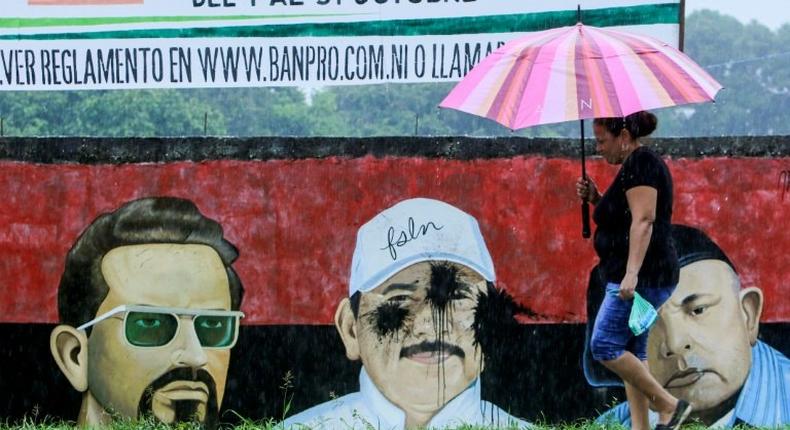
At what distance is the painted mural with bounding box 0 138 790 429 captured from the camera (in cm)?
693

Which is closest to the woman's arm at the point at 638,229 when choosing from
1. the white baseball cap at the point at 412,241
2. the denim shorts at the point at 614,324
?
the denim shorts at the point at 614,324

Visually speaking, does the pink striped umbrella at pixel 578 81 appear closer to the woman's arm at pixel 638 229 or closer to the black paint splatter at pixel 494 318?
the woman's arm at pixel 638 229

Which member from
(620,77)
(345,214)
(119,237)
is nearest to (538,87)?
(620,77)

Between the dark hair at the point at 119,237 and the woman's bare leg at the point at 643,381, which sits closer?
the woman's bare leg at the point at 643,381

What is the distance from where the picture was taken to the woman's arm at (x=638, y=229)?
222 inches

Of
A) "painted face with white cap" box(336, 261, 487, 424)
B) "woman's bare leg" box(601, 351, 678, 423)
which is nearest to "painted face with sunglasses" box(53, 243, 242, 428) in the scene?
"painted face with white cap" box(336, 261, 487, 424)

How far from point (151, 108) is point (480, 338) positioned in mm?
10905

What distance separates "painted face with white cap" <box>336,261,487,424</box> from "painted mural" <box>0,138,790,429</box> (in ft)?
0.04

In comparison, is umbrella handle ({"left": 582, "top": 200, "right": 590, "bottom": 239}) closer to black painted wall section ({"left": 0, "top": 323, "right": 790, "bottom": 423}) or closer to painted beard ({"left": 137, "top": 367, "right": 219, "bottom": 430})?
black painted wall section ({"left": 0, "top": 323, "right": 790, "bottom": 423})

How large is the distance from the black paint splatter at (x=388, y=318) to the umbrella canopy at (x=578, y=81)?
152 centimetres

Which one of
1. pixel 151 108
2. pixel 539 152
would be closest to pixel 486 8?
pixel 539 152

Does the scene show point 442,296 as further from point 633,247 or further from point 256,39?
point 256,39

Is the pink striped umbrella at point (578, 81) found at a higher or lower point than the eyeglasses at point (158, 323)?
higher

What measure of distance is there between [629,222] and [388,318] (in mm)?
1704
